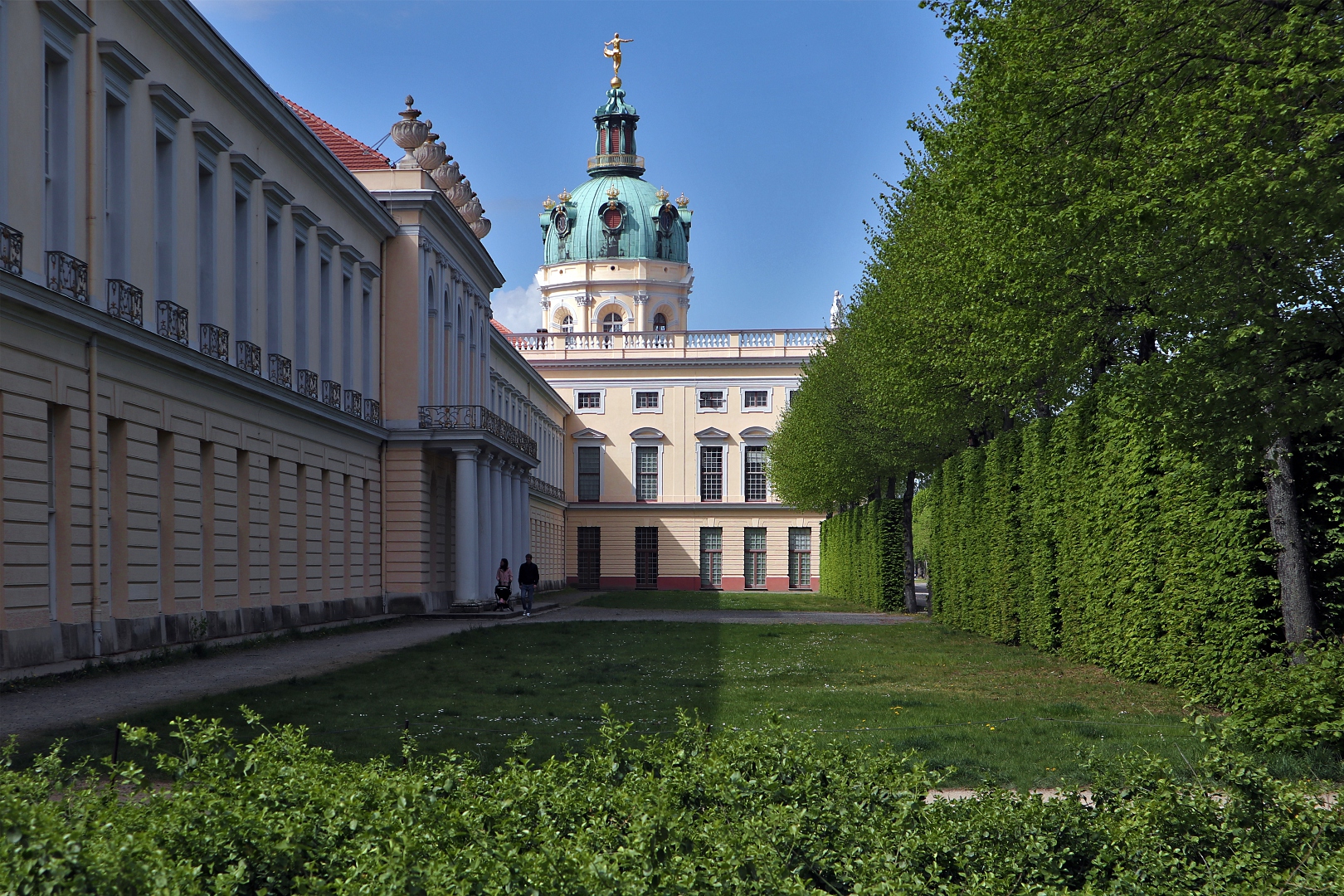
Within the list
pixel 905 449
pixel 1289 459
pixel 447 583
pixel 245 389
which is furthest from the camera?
pixel 447 583

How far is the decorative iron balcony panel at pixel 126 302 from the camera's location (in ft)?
65.5

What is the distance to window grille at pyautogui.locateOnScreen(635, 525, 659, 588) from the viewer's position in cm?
8012

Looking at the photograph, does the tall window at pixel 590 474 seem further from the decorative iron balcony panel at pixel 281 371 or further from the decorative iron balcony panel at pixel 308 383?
the decorative iron balcony panel at pixel 281 371

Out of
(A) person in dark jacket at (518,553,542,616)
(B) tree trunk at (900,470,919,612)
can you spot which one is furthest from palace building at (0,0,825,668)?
(B) tree trunk at (900,470,919,612)

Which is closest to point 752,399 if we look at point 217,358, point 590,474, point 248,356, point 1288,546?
point 590,474

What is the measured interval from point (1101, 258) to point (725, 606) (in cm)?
3426

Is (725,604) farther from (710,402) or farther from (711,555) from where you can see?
(710,402)

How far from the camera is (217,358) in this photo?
24469 millimetres

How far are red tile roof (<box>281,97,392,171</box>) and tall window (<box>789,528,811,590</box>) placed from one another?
4449cm

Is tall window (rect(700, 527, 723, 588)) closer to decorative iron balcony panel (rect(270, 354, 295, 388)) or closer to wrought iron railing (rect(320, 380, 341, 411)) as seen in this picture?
wrought iron railing (rect(320, 380, 341, 411))

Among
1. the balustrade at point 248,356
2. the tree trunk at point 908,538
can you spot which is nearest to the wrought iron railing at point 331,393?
the balustrade at point 248,356

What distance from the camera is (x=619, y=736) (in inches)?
265

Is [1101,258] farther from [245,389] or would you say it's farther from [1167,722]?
[245,389]

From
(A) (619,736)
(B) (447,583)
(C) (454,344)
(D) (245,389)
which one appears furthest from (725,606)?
(A) (619,736)
